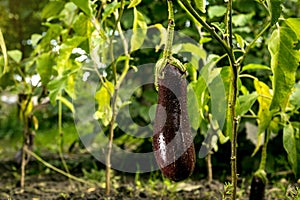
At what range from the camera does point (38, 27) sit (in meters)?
3.41

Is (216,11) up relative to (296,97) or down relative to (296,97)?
up

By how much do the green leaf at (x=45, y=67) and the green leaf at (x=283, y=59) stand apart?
3.21 ft

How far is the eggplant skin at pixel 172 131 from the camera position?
1.00 metres

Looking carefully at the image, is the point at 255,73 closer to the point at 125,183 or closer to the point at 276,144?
the point at 276,144

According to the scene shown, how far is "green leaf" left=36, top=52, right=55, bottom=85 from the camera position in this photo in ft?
5.99

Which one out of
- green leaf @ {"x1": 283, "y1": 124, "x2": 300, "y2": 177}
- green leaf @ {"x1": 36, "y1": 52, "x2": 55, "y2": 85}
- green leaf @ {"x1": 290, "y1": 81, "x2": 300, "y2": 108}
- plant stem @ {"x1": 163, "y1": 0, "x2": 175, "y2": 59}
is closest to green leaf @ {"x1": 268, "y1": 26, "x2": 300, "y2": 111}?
plant stem @ {"x1": 163, "y1": 0, "x2": 175, "y2": 59}

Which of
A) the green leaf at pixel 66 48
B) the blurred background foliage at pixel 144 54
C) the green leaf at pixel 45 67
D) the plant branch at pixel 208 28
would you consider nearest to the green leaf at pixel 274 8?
the plant branch at pixel 208 28

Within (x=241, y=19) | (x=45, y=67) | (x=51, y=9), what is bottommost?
(x=45, y=67)

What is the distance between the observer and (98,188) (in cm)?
203

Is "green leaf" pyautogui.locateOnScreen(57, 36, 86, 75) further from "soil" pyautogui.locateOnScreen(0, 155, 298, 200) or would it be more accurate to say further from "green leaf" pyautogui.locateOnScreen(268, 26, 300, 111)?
"green leaf" pyautogui.locateOnScreen(268, 26, 300, 111)

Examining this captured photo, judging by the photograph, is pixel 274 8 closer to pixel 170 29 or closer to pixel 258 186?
pixel 170 29

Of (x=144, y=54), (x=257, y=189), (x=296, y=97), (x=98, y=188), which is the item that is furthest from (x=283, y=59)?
(x=144, y=54)

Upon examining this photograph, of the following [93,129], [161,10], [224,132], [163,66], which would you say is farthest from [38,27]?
[163,66]

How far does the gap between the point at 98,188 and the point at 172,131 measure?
1107 millimetres
